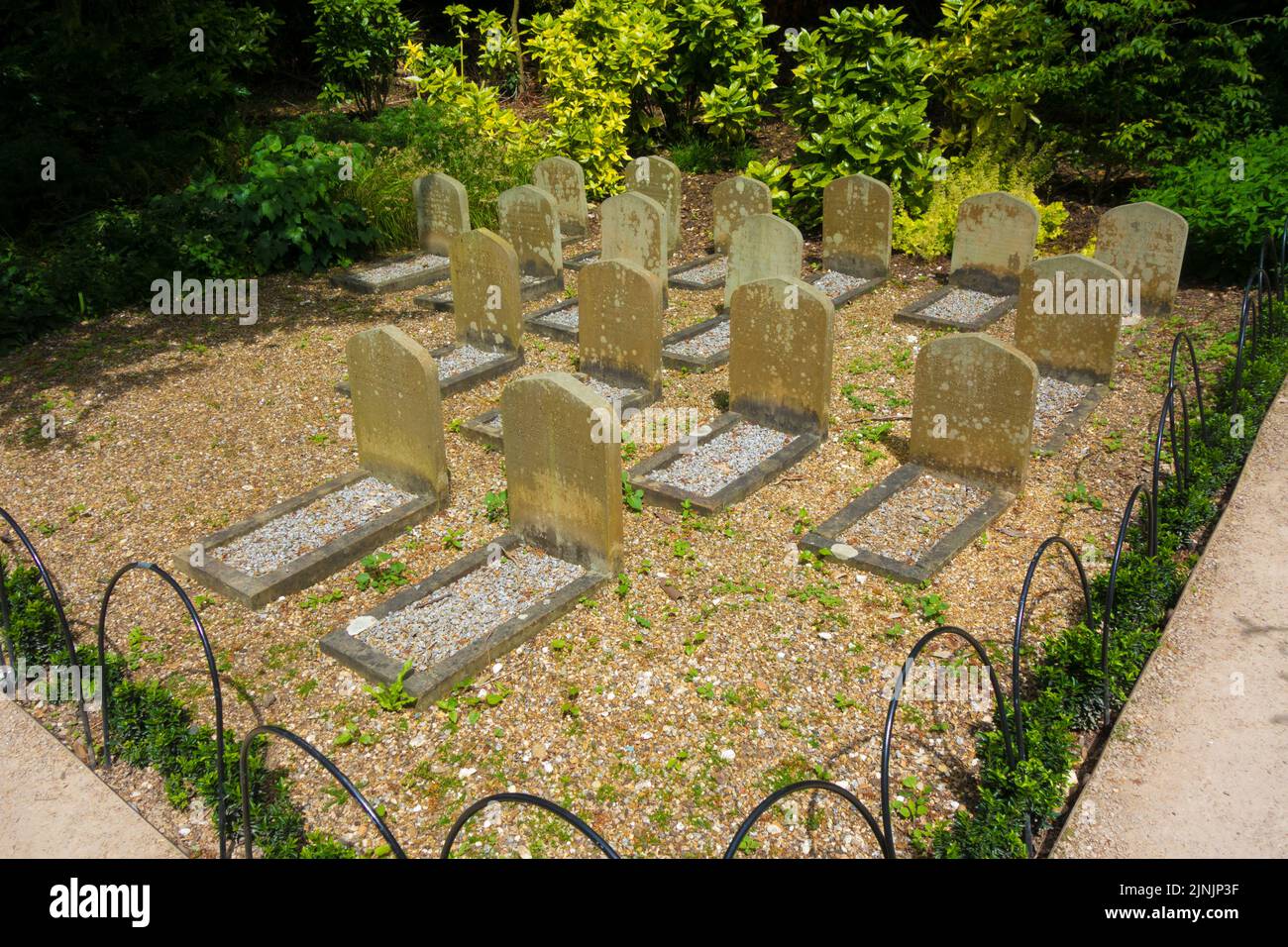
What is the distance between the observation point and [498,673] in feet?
17.0

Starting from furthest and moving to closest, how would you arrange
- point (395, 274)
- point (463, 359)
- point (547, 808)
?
point (395, 274) → point (463, 359) → point (547, 808)

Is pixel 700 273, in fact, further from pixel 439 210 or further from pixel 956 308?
pixel 439 210

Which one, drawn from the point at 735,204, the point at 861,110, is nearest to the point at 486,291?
the point at 735,204

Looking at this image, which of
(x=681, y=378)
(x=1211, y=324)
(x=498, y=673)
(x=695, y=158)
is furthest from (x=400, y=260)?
(x=1211, y=324)

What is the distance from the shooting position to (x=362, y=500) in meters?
6.75

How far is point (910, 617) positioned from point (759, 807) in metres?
2.54

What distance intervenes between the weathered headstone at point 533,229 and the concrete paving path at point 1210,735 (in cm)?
710

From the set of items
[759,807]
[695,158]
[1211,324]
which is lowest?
[759,807]

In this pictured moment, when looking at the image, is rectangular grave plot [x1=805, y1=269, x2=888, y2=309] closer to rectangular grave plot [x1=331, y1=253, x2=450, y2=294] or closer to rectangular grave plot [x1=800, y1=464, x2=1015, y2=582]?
rectangular grave plot [x1=800, y1=464, x2=1015, y2=582]

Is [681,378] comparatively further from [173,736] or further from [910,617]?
[173,736]

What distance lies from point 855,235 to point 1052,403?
3811 mm

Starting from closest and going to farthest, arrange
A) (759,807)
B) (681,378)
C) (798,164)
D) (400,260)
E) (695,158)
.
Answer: (759,807) < (681,378) < (400,260) < (798,164) < (695,158)

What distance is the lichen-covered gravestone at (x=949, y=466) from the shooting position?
20.2ft

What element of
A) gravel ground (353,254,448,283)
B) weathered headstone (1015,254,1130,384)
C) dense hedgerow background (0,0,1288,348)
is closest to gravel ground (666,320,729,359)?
weathered headstone (1015,254,1130,384)
